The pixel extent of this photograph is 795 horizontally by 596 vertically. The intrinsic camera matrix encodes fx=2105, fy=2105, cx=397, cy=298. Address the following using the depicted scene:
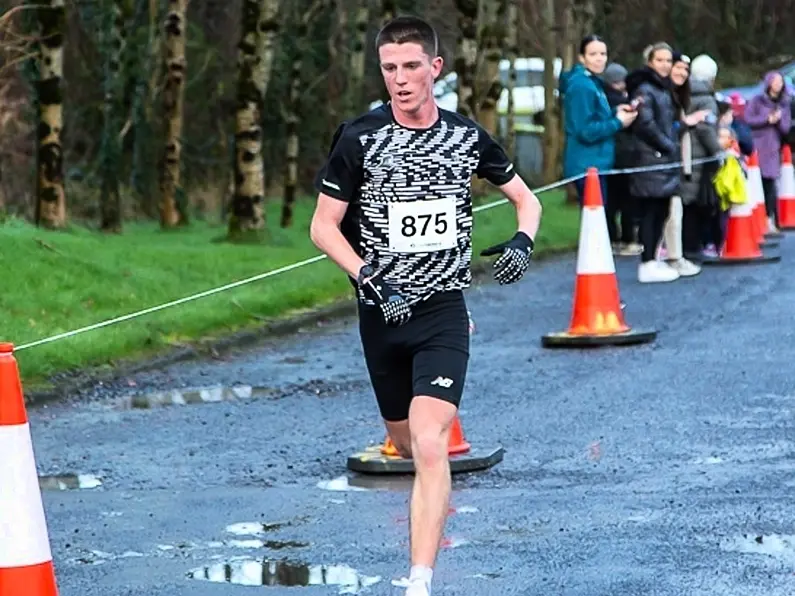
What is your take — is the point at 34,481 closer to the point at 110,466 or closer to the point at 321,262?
the point at 110,466

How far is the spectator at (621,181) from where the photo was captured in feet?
60.7

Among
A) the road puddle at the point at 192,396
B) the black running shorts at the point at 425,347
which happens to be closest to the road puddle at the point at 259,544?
the black running shorts at the point at 425,347

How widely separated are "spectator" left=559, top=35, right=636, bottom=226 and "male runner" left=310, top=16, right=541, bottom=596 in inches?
413

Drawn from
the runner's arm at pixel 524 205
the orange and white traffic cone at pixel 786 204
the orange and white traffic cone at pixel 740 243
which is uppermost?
the runner's arm at pixel 524 205

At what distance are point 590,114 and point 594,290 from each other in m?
4.20

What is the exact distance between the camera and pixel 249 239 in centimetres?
2259

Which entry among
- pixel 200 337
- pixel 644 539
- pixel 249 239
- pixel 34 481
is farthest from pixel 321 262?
pixel 34 481

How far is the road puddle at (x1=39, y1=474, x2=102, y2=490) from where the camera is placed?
9.13 meters

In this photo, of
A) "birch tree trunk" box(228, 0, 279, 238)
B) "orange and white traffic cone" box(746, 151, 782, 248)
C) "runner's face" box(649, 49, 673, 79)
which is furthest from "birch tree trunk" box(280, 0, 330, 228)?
"runner's face" box(649, 49, 673, 79)

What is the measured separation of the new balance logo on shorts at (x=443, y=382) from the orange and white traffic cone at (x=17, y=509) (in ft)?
4.50

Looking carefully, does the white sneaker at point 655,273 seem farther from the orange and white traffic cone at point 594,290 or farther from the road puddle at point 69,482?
the road puddle at point 69,482

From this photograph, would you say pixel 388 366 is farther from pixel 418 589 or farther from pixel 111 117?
pixel 111 117

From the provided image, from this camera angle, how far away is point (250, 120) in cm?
2303

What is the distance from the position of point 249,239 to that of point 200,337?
26.2 feet
